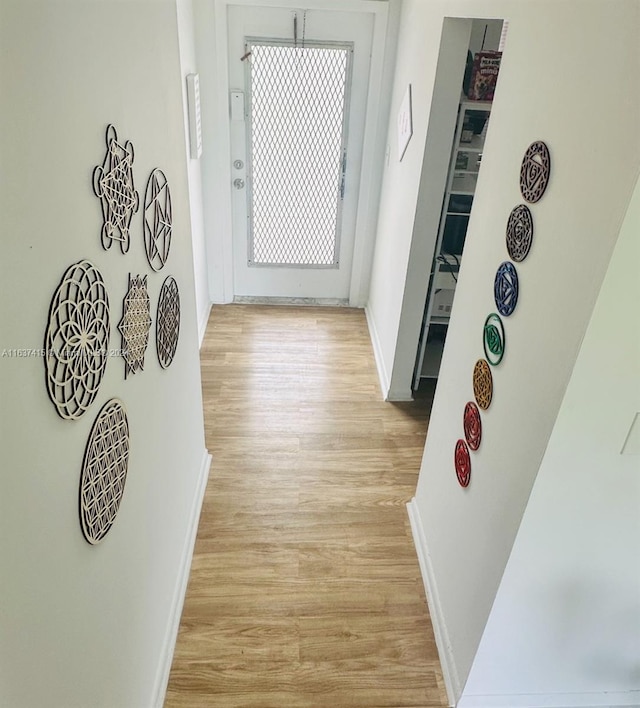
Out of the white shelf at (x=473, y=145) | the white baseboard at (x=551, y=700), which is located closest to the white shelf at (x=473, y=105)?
the white shelf at (x=473, y=145)

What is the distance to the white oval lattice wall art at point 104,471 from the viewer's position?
98 centimetres

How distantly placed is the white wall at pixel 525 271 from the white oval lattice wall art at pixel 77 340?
0.91 m

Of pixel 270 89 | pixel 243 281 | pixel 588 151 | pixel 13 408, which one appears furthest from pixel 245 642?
pixel 270 89

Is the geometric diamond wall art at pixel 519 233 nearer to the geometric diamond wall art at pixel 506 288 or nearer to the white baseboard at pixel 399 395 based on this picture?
the geometric diamond wall art at pixel 506 288

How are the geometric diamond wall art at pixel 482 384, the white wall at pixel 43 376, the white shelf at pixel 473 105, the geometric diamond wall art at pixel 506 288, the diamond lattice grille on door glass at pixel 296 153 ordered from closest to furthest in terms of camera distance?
the white wall at pixel 43 376 → the geometric diamond wall art at pixel 506 288 → the geometric diamond wall art at pixel 482 384 → the white shelf at pixel 473 105 → the diamond lattice grille on door glass at pixel 296 153

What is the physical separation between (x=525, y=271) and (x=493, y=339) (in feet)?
0.76

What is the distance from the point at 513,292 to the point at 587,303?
1.07 feet

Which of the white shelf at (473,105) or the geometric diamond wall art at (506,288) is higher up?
the white shelf at (473,105)

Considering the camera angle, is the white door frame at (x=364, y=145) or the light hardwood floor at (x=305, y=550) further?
the white door frame at (x=364, y=145)

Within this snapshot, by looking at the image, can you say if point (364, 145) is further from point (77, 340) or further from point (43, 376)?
point (43, 376)

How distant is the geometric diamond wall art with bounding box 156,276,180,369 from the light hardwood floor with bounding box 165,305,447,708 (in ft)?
2.90

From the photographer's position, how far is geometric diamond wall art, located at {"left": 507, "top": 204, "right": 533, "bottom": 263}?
1224 millimetres

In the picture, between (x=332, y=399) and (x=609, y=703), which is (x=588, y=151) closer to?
(x=609, y=703)

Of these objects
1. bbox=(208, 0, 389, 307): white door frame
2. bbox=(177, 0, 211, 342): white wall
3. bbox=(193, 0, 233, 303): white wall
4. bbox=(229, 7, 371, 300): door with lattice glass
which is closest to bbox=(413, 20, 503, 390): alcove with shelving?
bbox=(208, 0, 389, 307): white door frame
